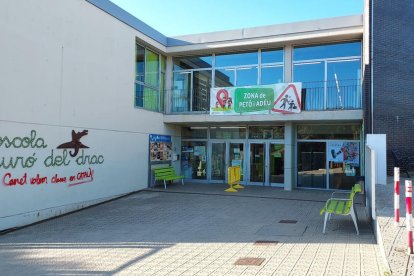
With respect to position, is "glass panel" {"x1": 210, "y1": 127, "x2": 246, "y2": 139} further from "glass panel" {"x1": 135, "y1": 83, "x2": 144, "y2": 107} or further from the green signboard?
"glass panel" {"x1": 135, "y1": 83, "x2": 144, "y2": 107}

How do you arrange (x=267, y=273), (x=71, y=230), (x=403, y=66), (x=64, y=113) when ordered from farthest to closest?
(x=403, y=66) < (x=64, y=113) < (x=71, y=230) < (x=267, y=273)

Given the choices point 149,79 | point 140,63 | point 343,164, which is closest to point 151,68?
point 149,79

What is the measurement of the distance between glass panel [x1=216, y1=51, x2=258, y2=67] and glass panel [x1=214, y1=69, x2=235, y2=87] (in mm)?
316

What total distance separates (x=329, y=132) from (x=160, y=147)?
22.7 ft

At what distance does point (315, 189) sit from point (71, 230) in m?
10.3

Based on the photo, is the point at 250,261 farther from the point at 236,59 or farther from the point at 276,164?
the point at 236,59

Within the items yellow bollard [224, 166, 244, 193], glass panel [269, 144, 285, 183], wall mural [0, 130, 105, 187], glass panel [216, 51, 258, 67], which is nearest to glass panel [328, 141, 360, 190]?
glass panel [269, 144, 285, 183]

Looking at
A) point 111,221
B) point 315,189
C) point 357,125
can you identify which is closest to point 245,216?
point 111,221

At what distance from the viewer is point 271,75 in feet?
54.1

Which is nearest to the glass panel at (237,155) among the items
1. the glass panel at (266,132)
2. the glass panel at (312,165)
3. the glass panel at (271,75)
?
the glass panel at (266,132)

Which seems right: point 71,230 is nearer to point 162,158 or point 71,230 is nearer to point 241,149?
point 162,158

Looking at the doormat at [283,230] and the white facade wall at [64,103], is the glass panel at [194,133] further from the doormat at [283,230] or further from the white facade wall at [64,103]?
the doormat at [283,230]

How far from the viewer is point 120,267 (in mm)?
5953

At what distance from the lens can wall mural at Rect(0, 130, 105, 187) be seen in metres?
9.19
